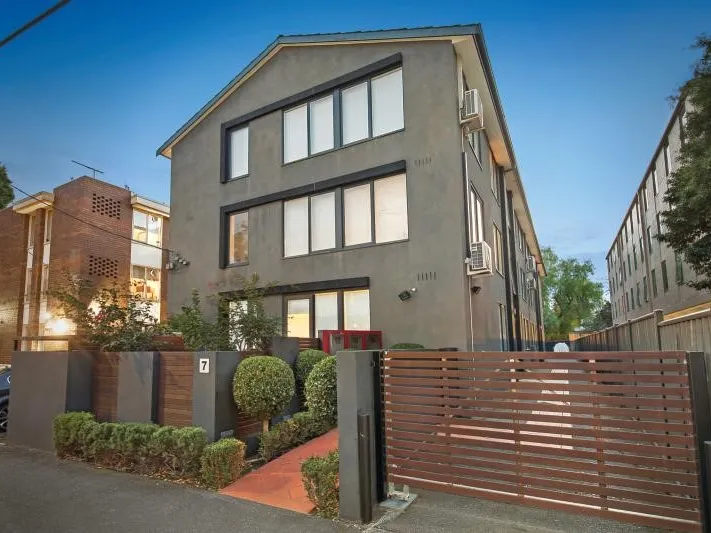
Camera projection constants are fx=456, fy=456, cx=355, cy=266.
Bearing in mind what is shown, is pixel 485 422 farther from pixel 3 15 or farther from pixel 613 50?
pixel 613 50

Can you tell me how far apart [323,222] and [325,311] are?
252 cm

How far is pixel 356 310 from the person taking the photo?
1202cm

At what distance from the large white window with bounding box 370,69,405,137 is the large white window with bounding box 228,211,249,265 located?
17.1 ft

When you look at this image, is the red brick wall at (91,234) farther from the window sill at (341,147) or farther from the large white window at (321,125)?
the large white window at (321,125)

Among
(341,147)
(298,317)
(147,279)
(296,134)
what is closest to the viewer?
(341,147)

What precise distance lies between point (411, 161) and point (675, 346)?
793cm

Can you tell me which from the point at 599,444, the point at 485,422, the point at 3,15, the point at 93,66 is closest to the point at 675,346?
the point at 599,444

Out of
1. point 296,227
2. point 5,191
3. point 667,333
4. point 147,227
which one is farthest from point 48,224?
point 667,333

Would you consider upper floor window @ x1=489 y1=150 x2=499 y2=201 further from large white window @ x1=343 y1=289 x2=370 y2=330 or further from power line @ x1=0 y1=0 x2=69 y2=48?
power line @ x1=0 y1=0 x2=69 y2=48

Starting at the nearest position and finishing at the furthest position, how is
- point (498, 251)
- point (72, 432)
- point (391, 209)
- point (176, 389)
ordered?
point (176, 389) < point (72, 432) < point (391, 209) < point (498, 251)

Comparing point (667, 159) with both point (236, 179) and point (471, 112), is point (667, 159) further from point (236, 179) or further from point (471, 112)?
point (236, 179)

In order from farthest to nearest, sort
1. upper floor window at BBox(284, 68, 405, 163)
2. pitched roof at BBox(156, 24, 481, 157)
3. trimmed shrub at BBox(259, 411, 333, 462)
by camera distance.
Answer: upper floor window at BBox(284, 68, 405, 163) < pitched roof at BBox(156, 24, 481, 157) < trimmed shrub at BBox(259, 411, 333, 462)

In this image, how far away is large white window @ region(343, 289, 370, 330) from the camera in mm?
11837

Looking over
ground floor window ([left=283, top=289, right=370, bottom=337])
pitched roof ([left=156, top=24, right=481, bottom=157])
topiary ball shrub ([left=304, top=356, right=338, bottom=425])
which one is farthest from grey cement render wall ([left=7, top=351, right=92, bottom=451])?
pitched roof ([left=156, top=24, right=481, bottom=157])
